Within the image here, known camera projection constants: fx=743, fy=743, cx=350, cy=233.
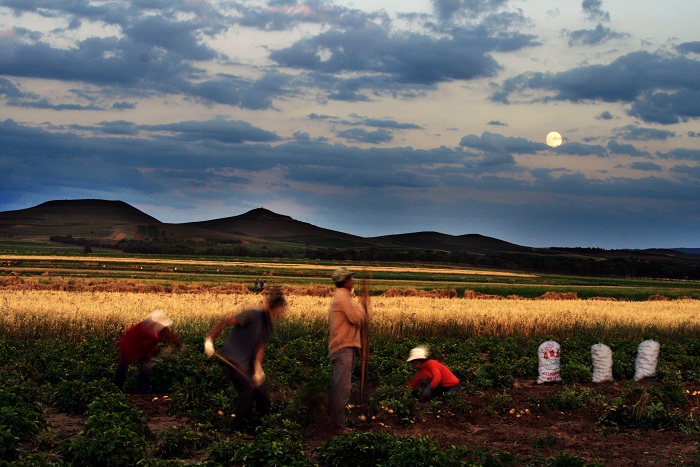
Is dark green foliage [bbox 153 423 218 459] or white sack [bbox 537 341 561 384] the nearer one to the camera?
dark green foliage [bbox 153 423 218 459]

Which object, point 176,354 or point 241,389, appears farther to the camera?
point 176,354

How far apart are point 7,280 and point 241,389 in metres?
44.5

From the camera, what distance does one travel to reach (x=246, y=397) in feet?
36.3

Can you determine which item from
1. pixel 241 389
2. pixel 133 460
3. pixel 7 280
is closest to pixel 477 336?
pixel 241 389

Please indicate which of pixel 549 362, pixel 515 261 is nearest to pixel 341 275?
pixel 549 362

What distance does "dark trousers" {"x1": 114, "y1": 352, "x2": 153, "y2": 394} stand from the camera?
14.4 meters

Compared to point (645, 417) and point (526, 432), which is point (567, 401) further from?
point (526, 432)

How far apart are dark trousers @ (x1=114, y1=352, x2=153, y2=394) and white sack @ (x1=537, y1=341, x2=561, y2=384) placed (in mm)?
8541

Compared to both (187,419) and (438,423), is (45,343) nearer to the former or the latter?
(187,419)

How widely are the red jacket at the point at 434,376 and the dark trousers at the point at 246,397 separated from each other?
335 cm

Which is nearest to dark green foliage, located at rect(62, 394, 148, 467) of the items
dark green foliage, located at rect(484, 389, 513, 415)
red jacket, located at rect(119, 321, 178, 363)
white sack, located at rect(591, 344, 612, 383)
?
red jacket, located at rect(119, 321, 178, 363)

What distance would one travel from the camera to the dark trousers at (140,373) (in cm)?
1440

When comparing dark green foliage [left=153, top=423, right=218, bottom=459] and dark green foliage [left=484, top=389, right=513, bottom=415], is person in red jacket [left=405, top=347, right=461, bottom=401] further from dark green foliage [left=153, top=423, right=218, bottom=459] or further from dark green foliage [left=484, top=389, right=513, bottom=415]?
dark green foliage [left=153, top=423, right=218, bottom=459]

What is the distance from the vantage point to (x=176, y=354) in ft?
56.1
